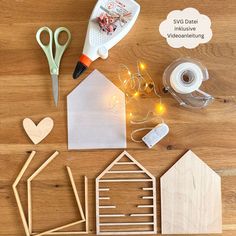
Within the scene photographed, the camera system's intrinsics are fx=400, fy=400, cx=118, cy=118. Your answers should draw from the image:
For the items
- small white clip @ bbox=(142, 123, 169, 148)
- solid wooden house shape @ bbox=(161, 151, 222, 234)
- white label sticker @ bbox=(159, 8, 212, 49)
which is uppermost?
white label sticker @ bbox=(159, 8, 212, 49)

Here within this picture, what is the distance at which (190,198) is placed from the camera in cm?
95

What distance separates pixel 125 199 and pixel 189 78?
1.07ft

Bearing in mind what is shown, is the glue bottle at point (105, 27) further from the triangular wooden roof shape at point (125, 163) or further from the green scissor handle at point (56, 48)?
the triangular wooden roof shape at point (125, 163)

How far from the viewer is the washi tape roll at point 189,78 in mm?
910

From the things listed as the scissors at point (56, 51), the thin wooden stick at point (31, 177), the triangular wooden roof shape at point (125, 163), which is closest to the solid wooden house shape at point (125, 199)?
the triangular wooden roof shape at point (125, 163)

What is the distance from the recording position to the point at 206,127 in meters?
0.96

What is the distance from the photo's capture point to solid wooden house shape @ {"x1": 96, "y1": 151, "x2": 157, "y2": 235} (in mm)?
958

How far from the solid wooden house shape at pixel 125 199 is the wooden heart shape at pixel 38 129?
17cm

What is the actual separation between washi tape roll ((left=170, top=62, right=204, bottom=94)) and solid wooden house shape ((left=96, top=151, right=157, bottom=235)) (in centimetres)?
20

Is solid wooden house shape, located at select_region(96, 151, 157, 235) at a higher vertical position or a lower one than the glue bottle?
lower

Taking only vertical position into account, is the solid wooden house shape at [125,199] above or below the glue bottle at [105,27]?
below

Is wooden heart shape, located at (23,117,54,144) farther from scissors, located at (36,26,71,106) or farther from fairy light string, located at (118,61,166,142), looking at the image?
fairy light string, located at (118,61,166,142)

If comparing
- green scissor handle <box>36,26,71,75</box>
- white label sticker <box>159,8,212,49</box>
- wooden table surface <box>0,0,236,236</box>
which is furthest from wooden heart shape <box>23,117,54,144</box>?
white label sticker <box>159,8,212,49</box>

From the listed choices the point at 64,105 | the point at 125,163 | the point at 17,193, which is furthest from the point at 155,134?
the point at 17,193
